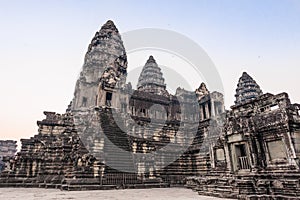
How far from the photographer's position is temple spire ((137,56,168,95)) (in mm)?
47175

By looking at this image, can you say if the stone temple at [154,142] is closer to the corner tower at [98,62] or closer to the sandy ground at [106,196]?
the corner tower at [98,62]

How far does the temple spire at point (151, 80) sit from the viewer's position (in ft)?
155

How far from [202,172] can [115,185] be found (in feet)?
35.7

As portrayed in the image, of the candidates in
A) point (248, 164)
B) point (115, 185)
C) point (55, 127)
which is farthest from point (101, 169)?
point (55, 127)

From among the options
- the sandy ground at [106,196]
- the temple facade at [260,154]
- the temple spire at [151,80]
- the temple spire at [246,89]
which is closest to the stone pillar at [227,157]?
the temple facade at [260,154]

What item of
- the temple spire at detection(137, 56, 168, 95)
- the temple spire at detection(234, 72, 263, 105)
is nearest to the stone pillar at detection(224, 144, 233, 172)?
the temple spire at detection(137, 56, 168, 95)

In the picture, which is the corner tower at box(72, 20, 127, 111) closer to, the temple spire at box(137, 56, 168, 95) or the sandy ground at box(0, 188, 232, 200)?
the temple spire at box(137, 56, 168, 95)

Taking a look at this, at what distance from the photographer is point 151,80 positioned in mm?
48406

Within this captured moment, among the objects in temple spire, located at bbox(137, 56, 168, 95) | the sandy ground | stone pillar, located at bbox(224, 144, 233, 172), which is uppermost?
temple spire, located at bbox(137, 56, 168, 95)

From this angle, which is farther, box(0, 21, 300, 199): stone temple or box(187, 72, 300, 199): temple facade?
box(0, 21, 300, 199): stone temple

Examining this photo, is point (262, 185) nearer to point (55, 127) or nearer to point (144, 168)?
point (144, 168)

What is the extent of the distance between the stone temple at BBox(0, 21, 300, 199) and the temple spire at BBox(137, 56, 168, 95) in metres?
8.60

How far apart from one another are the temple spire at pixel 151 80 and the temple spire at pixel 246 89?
1589 cm

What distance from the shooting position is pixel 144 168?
1981 centimetres
